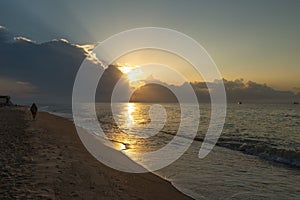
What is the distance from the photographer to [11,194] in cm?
616

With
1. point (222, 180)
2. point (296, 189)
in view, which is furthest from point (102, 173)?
point (296, 189)

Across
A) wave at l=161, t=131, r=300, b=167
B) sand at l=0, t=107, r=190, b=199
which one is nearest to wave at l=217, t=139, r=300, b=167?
wave at l=161, t=131, r=300, b=167

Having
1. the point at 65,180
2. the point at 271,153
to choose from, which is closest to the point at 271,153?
the point at 271,153

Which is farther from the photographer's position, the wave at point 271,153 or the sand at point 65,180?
the wave at point 271,153

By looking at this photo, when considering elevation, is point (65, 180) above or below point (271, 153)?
above

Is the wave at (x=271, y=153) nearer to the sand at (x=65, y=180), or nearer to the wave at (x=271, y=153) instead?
the wave at (x=271, y=153)

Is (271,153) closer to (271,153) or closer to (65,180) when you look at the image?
(271,153)

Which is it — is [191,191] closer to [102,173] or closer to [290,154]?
[102,173]

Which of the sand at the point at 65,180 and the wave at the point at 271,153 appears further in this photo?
the wave at the point at 271,153

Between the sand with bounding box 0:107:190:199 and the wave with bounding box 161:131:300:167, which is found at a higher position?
the sand with bounding box 0:107:190:199

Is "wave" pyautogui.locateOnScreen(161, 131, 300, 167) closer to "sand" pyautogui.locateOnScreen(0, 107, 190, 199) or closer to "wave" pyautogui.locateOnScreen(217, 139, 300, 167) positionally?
"wave" pyautogui.locateOnScreen(217, 139, 300, 167)

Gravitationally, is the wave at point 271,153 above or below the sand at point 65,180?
below

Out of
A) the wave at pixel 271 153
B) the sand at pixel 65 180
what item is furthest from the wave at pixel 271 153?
the sand at pixel 65 180

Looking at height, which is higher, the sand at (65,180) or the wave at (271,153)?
the sand at (65,180)
